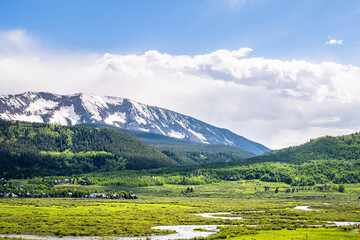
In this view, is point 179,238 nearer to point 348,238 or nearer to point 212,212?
point 348,238

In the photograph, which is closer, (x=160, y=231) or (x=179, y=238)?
(x=179, y=238)

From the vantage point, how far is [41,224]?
107625mm

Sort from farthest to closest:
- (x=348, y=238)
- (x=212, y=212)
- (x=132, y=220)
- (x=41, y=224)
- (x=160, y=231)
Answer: (x=212, y=212) → (x=132, y=220) → (x=41, y=224) → (x=160, y=231) → (x=348, y=238)

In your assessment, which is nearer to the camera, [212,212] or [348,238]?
[348,238]

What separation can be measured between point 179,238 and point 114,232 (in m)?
18.2

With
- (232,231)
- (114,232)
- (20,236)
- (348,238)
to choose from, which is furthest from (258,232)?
(20,236)

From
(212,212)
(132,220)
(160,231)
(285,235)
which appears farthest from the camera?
(212,212)

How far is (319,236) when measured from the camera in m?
89.9

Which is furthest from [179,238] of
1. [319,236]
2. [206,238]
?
[319,236]

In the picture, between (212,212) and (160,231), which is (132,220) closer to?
(160,231)

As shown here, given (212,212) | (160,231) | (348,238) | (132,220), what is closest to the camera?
(348,238)

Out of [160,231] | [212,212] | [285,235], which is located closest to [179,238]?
[160,231]

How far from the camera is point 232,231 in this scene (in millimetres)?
98312

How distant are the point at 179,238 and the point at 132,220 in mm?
35975
